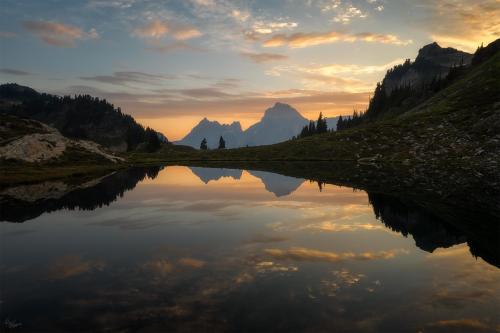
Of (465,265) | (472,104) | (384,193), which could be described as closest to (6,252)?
(465,265)

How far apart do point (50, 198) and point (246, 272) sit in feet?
120

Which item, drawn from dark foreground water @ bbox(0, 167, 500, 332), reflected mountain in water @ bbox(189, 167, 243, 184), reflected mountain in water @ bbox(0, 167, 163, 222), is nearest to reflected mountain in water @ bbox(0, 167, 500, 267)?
reflected mountain in water @ bbox(0, 167, 163, 222)

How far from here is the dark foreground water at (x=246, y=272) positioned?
13016 millimetres

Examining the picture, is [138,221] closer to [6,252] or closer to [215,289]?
[6,252]

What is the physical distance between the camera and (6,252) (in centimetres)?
2212

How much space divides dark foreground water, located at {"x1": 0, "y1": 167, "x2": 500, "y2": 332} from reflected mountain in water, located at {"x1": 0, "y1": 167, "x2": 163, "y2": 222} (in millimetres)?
1066

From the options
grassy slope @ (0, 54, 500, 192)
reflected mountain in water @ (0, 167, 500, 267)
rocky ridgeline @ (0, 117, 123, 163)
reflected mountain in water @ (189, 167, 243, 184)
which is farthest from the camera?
rocky ridgeline @ (0, 117, 123, 163)

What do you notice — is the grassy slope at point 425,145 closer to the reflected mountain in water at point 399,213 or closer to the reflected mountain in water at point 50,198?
the reflected mountain in water at point 50,198

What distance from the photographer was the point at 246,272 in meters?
18.0

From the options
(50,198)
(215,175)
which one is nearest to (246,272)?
(50,198)

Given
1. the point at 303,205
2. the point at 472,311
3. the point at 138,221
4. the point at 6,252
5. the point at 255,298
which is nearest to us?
the point at 472,311

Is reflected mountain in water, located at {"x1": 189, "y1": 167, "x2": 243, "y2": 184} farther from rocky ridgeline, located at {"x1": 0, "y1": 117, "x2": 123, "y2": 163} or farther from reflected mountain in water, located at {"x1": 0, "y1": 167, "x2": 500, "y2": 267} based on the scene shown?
rocky ridgeline, located at {"x1": 0, "y1": 117, "x2": 123, "y2": 163}

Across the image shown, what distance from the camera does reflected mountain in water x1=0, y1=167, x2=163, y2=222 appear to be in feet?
118

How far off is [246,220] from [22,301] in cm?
1916
